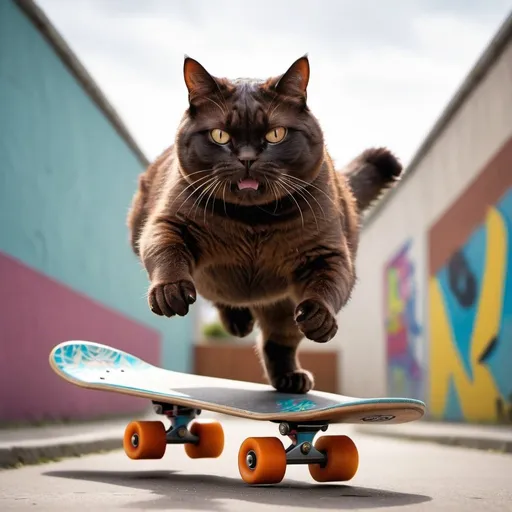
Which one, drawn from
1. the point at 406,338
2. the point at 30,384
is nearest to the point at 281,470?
the point at 30,384

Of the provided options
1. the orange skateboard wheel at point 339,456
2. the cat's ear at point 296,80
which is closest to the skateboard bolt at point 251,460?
the orange skateboard wheel at point 339,456

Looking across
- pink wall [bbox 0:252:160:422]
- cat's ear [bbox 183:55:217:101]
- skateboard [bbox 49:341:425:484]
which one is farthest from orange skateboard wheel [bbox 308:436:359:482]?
pink wall [bbox 0:252:160:422]

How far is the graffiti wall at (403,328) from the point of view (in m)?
11.6

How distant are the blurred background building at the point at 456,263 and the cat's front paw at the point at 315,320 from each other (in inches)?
206

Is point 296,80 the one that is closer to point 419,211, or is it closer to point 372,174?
point 372,174

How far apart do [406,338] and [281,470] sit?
30.9 ft

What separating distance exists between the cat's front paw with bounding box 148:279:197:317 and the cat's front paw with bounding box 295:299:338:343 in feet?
1.11

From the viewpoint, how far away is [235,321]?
134 inches

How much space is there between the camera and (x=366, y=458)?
195 inches

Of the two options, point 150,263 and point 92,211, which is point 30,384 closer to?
point 92,211

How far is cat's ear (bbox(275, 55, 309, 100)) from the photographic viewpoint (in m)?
2.59

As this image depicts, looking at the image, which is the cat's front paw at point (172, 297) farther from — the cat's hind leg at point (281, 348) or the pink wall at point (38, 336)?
the pink wall at point (38, 336)

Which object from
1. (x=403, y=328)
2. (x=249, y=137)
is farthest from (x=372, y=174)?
(x=403, y=328)

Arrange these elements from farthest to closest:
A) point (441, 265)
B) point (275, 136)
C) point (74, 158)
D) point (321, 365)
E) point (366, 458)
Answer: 1. point (321, 365)
2. point (441, 265)
3. point (74, 158)
4. point (366, 458)
5. point (275, 136)
